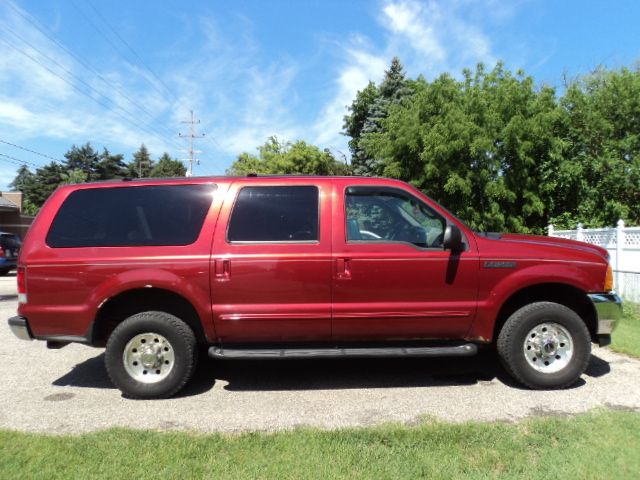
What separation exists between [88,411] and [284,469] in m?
2.13

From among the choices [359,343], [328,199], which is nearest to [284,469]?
[359,343]

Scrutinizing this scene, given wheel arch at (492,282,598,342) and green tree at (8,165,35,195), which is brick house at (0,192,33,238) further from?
green tree at (8,165,35,195)

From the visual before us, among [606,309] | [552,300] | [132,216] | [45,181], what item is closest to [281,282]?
[132,216]

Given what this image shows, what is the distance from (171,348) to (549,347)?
3.54 m

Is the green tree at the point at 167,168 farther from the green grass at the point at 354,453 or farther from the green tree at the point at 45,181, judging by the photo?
the green grass at the point at 354,453

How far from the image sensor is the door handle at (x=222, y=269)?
4.42 m

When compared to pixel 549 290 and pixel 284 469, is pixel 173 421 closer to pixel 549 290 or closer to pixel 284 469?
pixel 284 469

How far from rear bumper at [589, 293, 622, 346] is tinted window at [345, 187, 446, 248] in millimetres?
1583

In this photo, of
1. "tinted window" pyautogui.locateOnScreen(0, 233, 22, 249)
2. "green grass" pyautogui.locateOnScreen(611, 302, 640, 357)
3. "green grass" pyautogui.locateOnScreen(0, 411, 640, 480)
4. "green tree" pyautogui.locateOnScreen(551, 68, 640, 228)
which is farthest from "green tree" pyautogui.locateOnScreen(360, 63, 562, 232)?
"tinted window" pyautogui.locateOnScreen(0, 233, 22, 249)

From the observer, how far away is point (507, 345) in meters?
4.55

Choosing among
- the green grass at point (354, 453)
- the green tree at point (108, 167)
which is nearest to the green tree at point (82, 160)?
the green tree at point (108, 167)

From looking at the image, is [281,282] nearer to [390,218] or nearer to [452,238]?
[390,218]

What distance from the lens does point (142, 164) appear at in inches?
4136

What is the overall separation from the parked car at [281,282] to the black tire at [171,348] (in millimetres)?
13
